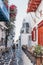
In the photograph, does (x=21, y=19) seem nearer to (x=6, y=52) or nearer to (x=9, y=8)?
(x=9, y=8)

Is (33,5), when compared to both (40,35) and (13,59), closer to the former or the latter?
(40,35)

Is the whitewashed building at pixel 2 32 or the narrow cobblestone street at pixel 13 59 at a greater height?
the whitewashed building at pixel 2 32

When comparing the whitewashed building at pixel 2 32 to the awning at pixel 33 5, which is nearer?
the whitewashed building at pixel 2 32

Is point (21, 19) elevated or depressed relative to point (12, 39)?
elevated

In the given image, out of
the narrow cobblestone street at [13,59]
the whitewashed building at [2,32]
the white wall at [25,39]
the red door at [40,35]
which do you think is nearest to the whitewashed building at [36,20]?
the red door at [40,35]

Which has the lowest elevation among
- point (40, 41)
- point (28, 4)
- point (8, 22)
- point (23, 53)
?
point (23, 53)

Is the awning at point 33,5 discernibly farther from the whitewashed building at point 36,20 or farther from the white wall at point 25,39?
the white wall at point 25,39

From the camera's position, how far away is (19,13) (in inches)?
154

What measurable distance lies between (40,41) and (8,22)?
22.5 inches

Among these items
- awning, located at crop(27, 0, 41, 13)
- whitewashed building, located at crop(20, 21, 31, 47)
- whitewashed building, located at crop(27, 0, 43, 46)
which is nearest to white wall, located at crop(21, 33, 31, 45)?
whitewashed building, located at crop(20, 21, 31, 47)

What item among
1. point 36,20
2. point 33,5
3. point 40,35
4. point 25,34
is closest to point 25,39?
point 25,34

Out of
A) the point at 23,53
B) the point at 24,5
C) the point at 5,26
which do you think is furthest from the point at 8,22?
the point at 23,53

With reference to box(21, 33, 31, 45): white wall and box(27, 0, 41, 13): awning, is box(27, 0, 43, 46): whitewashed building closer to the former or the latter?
box(27, 0, 41, 13): awning

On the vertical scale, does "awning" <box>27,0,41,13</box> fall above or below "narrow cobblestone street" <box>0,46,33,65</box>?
above
